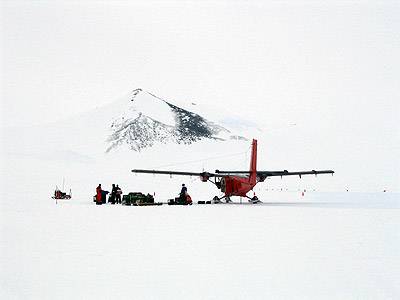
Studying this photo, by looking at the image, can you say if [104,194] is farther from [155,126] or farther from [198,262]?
[155,126]

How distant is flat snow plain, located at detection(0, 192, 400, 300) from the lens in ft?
19.2

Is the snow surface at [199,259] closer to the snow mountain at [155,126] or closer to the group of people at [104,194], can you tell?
the group of people at [104,194]

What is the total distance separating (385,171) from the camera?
67.5 metres

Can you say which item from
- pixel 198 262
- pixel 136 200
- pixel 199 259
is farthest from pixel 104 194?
pixel 198 262

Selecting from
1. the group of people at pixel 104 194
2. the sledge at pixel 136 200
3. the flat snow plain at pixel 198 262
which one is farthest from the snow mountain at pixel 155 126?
the flat snow plain at pixel 198 262

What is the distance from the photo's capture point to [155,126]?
106m

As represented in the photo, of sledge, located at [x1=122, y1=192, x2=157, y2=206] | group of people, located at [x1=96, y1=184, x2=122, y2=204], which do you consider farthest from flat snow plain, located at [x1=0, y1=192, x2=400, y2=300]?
group of people, located at [x1=96, y1=184, x2=122, y2=204]

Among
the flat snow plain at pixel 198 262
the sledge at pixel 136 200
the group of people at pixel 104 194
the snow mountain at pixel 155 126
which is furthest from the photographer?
the snow mountain at pixel 155 126

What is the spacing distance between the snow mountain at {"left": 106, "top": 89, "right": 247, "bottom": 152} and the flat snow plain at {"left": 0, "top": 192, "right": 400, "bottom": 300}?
265 ft

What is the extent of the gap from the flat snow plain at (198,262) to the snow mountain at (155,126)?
80.8 meters

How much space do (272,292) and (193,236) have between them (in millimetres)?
5138

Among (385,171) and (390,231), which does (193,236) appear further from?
(385,171)

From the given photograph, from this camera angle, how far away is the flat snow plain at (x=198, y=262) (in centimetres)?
586

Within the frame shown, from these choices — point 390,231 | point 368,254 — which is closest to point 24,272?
point 368,254
